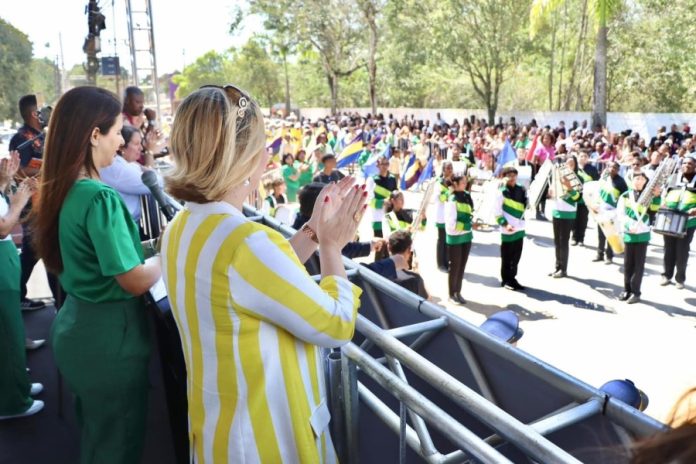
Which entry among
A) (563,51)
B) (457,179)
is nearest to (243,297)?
(457,179)

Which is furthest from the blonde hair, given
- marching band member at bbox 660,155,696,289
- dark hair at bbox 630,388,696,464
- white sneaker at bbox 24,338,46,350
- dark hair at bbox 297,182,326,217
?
marching band member at bbox 660,155,696,289

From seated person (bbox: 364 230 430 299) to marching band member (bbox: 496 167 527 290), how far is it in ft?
11.1

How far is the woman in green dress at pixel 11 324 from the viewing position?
340 cm

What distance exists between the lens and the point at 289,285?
139 cm

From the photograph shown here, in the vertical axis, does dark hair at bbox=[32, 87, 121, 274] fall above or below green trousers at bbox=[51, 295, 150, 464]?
above

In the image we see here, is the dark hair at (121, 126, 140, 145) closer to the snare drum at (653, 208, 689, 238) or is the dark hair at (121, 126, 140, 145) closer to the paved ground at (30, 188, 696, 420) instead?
the paved ground at (30, 188, 696, 420)

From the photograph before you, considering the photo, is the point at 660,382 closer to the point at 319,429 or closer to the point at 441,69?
the point at 319,429

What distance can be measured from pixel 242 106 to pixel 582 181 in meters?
9.26

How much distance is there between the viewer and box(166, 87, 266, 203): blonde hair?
4.93 ft

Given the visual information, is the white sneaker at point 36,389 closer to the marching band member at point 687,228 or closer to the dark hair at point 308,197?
the dark hair at point 308,197

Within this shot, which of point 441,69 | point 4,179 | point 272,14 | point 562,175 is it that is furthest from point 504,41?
point 4,179

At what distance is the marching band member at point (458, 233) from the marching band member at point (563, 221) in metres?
1.73

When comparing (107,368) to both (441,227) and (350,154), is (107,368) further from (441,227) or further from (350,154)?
(350,154)

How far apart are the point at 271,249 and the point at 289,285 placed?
9 centimetres
